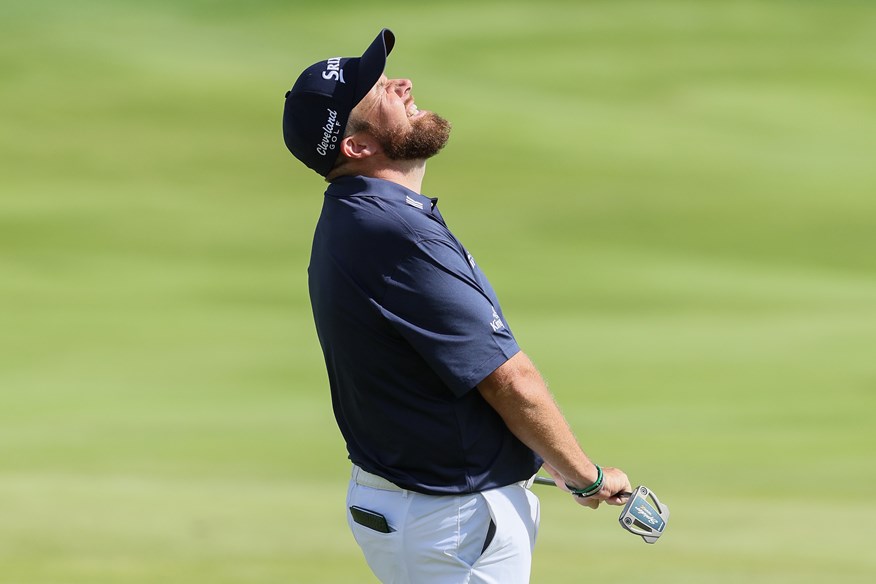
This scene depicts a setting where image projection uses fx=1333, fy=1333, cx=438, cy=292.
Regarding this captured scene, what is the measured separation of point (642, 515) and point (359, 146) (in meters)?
0.89

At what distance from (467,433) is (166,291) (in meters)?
5.79

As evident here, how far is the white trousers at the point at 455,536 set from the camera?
245 cm

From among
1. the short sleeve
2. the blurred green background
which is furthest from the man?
the blurred green background

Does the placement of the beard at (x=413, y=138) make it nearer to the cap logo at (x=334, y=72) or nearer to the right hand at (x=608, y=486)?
the cap logo at (x=334, y=72)

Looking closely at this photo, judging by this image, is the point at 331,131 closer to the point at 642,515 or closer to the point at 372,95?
the point at 372,95

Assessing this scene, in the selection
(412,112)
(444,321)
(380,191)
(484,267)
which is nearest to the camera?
(444,321)

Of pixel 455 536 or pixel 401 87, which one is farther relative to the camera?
pixel 401 87

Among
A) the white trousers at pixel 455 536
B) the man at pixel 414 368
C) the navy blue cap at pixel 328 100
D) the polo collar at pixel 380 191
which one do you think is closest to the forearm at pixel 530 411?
the man at pixel 414 368

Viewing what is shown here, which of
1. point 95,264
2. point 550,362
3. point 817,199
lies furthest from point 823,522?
point 95,264

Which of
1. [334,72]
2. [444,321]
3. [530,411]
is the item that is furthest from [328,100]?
[530,411]

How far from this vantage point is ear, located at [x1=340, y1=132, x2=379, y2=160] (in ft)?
8.41

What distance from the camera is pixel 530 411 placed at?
7.85 ft

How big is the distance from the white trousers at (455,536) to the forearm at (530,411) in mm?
131

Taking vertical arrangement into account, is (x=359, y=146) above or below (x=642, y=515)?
above
